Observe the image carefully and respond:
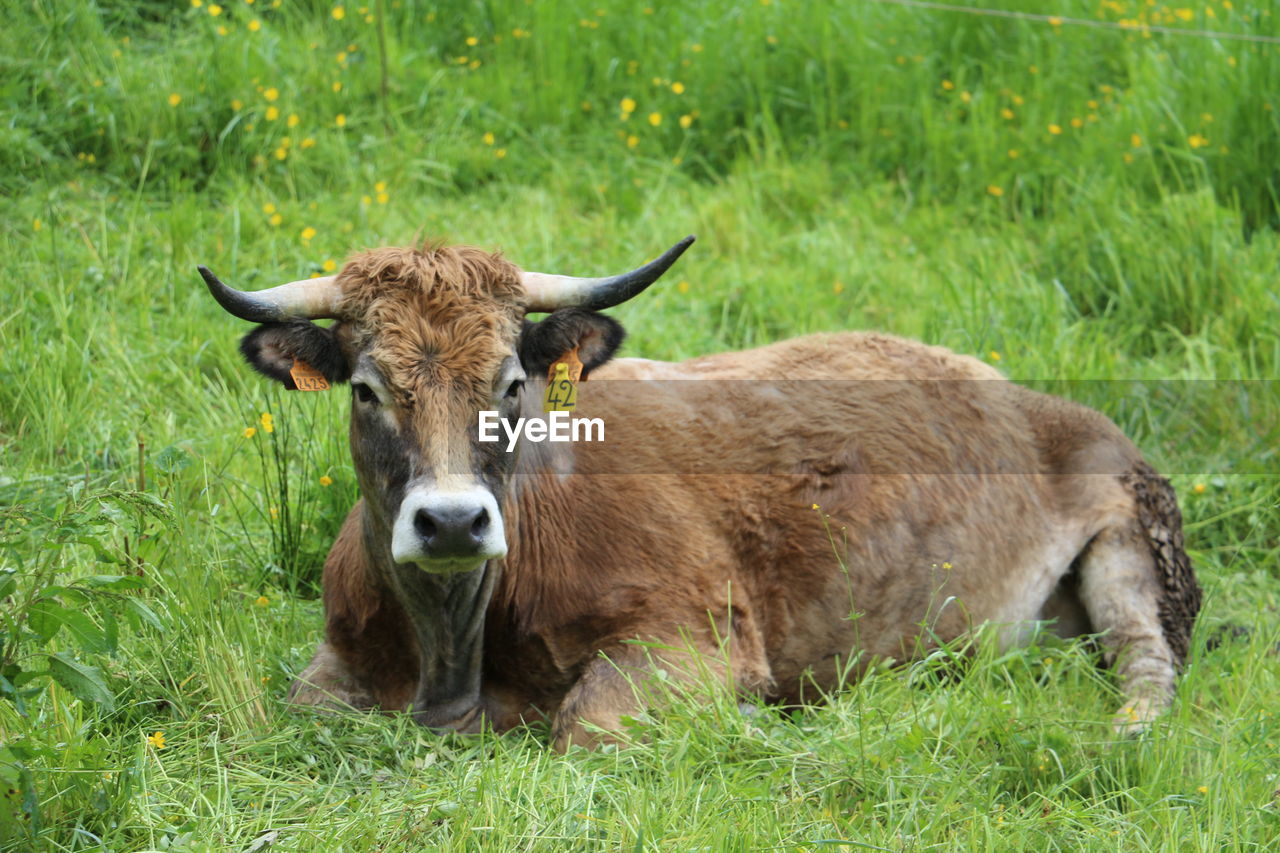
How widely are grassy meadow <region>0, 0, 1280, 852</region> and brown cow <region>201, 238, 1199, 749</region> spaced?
0.28 m

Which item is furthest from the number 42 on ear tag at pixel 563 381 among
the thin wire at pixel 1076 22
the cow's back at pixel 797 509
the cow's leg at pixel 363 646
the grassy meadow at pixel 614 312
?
the thin wire at pixel 1076 22

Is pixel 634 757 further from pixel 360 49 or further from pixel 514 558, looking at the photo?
pixel 360 49

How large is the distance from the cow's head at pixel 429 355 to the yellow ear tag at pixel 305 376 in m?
0.03

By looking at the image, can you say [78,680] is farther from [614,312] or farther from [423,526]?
[614,312]

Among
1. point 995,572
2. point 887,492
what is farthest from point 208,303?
point 995,572

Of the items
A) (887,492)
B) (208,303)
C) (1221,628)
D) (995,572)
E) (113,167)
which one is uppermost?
(113,167)

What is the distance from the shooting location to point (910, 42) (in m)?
10.1

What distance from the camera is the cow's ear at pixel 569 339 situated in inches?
187

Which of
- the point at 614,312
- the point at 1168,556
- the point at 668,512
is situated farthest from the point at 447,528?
the point at 614,312

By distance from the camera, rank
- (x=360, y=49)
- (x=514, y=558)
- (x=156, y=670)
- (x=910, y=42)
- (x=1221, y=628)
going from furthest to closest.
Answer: (x=910, y=42) < (x=360, y=49) < (x=1221, y=628) < (x=514, y=558) < (x=156, y=670)

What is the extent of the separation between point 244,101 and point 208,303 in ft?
6.15

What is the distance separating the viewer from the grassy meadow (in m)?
3.94

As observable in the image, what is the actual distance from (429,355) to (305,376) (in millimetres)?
522
